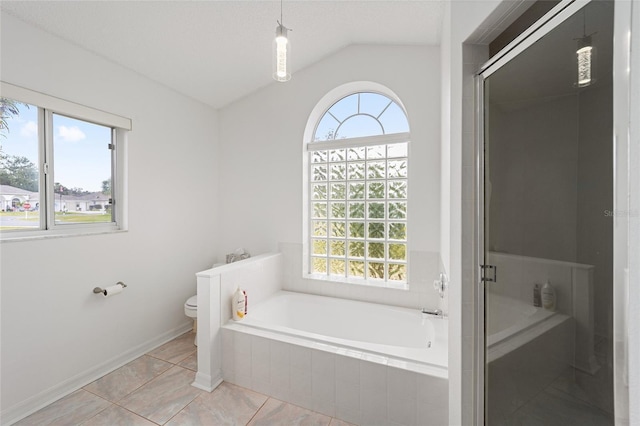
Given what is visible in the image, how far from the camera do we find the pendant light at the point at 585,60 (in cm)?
79

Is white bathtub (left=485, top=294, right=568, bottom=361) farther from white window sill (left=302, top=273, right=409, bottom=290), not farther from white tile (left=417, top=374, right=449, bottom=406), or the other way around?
white window sill (left=302, top=273, right=409, bottom=290)

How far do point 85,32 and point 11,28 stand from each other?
0.37 metres

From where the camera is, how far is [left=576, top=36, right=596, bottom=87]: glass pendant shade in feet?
2.61

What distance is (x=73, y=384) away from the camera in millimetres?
1905

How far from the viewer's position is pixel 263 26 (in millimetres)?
2107

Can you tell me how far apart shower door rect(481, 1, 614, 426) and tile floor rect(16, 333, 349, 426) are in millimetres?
1140

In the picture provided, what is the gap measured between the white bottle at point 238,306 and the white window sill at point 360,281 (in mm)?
817

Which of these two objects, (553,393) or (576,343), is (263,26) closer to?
(576,343)

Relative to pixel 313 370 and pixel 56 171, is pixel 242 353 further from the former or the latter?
pixel 56 171

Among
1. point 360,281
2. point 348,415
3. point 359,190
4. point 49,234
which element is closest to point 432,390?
point 348,415

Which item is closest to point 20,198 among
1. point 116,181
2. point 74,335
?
point 116,181

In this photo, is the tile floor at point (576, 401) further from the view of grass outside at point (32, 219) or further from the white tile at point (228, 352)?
the view of grass outside at point (32, 219)

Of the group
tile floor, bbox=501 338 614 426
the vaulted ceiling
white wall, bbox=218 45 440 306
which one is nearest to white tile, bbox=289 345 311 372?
white wall, bbox=218 45 440 306

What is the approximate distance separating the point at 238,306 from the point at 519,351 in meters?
1.82
